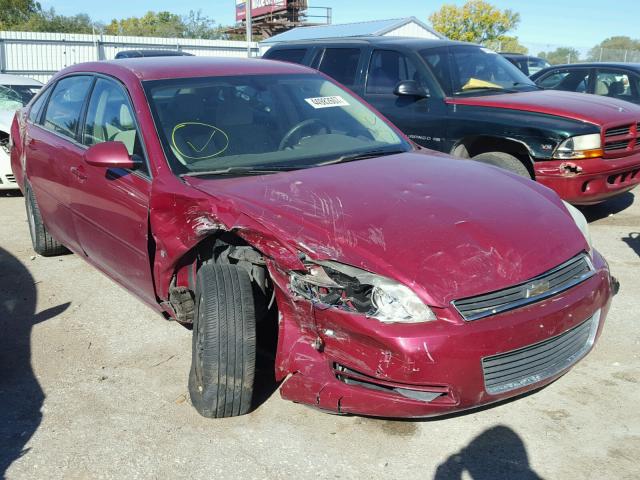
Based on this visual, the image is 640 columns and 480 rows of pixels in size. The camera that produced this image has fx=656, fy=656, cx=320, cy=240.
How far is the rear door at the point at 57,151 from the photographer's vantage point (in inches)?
177

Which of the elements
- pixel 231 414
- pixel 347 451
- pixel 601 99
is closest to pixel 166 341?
pixel 231 414

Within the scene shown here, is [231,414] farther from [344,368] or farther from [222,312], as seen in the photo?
[344,368]

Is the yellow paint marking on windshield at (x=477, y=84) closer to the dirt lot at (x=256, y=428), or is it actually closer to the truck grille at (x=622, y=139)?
the truck grille at (x=622, y=139)

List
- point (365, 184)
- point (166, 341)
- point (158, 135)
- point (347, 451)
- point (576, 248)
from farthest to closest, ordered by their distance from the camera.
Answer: point (166, 341), point (158, 135), point (365, 184), point (576, 248), point (347, 451)

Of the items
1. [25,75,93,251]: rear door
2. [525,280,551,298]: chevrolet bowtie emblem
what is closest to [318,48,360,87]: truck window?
[25,75,93,251]: rear door

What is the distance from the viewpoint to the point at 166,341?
13.4 feet

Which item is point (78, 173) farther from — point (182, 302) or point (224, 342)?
point (224, 342)

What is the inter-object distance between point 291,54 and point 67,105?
13.5 ft

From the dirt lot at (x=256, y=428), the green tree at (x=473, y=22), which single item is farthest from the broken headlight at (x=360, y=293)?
the green tree at (x=473, y=22)

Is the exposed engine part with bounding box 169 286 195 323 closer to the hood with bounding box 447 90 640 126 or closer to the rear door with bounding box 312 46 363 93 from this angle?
the hood with bounding box 447 90 640 126

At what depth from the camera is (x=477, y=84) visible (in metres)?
7.07

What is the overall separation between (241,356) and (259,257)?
481 millimetres

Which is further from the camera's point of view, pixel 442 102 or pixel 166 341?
pixel 442 102

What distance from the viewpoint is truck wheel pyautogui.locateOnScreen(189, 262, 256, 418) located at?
298 cm
